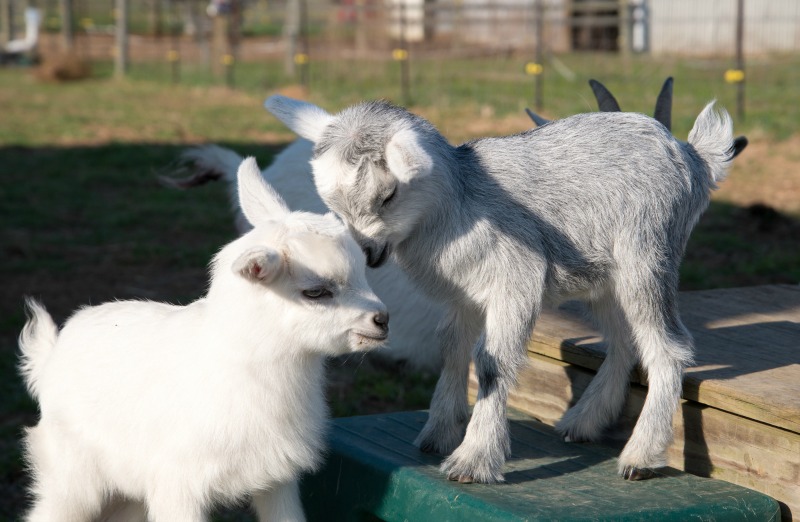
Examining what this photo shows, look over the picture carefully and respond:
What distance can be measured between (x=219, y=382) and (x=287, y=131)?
9563 mm

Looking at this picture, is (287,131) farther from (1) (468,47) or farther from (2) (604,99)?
(2) (604,99)

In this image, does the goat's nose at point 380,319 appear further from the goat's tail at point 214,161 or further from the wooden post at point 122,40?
the wooden post at point 122,40

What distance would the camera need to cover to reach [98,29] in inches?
1063

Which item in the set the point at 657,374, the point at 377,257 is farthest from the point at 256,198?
→ the point at 657,374

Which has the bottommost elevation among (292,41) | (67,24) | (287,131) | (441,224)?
(287,131)

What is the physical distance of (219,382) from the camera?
2537 millimetres

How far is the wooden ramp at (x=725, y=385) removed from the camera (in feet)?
9.16

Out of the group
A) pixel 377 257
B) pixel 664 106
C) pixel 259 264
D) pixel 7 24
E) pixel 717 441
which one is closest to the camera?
pixel 259 264

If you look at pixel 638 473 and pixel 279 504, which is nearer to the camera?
pixel 279 504

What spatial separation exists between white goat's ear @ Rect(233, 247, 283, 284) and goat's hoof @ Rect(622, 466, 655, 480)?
1.22 meters

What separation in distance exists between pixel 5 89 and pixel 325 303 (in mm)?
16613

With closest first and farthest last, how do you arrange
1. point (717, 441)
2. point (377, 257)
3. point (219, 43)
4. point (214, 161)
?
point (377, 257), point (717, 441), point (214, 161), point (219, 43)

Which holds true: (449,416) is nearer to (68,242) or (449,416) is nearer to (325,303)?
(325,303)

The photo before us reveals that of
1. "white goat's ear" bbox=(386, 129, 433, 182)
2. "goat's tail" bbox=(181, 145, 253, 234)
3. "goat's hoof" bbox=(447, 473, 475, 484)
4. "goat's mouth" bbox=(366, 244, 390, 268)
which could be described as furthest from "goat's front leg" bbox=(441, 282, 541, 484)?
"goat's tail" bbox=(181, 145, 253, 234)
